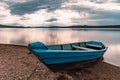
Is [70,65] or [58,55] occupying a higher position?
[58,55]

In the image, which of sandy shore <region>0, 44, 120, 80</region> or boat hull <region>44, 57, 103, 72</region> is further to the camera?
boat hull <region>44, 57, 103, 72</region>

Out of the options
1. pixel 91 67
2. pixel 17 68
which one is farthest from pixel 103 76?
pixel 17 68

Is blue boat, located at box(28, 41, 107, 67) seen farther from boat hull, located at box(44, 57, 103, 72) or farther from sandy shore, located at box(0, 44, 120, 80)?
sandy shore, located at box(0, 44, 120, 80)

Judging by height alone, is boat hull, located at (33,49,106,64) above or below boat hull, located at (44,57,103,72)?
above

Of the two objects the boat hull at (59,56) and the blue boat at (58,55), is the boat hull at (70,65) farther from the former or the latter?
the boat hull at (59,56)

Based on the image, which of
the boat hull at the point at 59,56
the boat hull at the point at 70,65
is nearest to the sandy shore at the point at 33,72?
the boat hull at the point at 70,65

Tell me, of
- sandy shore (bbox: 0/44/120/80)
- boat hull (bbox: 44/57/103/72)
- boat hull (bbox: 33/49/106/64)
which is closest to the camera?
boat hull (bbox: 33/49/106/64)

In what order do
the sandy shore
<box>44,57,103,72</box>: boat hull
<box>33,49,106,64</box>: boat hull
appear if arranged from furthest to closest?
<box>44,57,103,72</box>: boat hull < the sandy shore < <box>33,49,106,64</box>: boat hull

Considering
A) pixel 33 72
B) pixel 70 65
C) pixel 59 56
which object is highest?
pixel 59 56

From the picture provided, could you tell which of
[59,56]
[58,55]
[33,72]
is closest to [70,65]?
[59,56]

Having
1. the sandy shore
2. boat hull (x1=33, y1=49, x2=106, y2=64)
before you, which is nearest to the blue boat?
boat hull (x1=33, y1=49, x2=106, y2=64)

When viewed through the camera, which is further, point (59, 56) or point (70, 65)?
point (70, 65)

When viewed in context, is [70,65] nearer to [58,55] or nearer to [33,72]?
[58,55]

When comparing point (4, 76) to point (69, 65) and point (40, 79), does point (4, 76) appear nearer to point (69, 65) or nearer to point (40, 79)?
point (40, 79)
